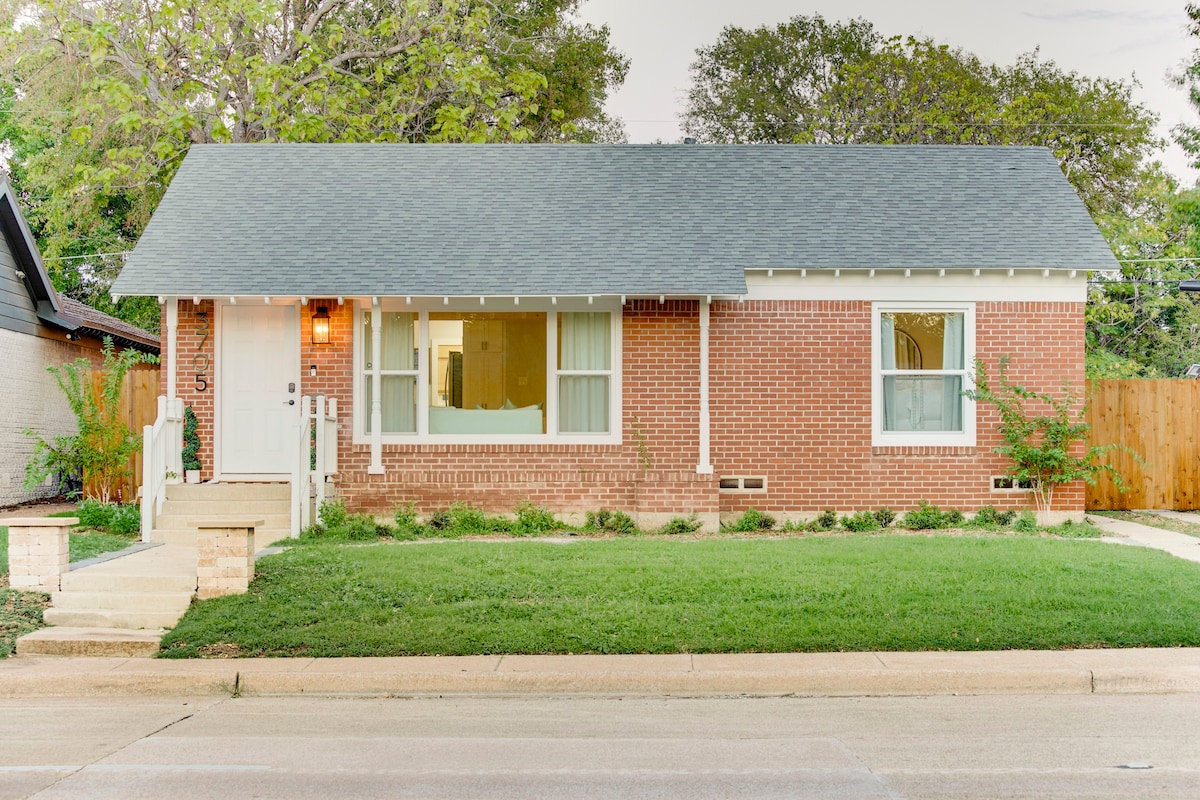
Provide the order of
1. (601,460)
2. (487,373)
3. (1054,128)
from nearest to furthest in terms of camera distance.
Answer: (601,460) → (487,373) → (1054,128)

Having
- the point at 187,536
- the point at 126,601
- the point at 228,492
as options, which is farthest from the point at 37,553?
the point at 228,492

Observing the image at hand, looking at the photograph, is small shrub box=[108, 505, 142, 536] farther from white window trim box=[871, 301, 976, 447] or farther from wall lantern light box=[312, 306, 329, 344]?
white window trim box=[871, 301, 976, 447]

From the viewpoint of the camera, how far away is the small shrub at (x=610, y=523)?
12945 mm

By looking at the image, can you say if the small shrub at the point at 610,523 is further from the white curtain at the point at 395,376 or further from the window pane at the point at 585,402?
the white curtain at the point at 395,376

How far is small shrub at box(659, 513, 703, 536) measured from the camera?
41.9 ft

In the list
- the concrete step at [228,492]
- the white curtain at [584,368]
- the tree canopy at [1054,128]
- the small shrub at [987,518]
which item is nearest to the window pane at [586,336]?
the white curtain at [584,368]

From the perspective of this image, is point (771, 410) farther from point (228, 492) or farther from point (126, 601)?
point (126, 601)

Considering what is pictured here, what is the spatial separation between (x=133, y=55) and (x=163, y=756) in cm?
2196

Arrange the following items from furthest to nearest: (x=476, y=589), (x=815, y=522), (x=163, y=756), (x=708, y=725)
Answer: (x=815, y=522) → (x=476, y=589) → (x=708, y=725) → (x=163, y=756)

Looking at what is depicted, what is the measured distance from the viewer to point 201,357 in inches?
539

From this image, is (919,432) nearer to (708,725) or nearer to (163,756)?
(708,725)

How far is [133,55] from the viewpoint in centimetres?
2345

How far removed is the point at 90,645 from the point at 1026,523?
10612 millimetres

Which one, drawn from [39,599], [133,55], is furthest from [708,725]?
[133,55]
